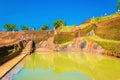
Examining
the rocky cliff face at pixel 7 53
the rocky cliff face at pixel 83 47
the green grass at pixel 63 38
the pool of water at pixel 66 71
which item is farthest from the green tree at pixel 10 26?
the pool of water at pixel 66 71

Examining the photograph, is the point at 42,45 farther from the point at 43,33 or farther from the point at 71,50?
the point at 71,50

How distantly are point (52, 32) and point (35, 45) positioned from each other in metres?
9.57

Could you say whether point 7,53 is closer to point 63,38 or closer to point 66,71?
point 66,71

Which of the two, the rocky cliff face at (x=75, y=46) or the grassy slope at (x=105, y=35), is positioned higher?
the grassy slope at (x=105, y=35)

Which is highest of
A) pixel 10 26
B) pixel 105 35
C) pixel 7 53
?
pixel 10 26

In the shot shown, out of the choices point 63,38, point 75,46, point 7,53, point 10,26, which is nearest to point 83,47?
point 75,46

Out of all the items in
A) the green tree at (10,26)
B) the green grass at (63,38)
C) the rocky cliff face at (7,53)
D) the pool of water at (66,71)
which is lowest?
the pool of water at (66,71)

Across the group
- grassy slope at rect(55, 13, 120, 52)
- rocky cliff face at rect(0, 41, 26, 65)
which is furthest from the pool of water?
grassy slope at rect(55, 13, 120, 52)

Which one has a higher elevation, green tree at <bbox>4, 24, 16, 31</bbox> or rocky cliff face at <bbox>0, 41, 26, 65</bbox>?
green tree at <bbox>4, 24, 16, 31</bbox>

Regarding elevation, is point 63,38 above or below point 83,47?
above

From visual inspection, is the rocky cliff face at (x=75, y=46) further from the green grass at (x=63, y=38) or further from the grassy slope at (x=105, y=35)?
the green grass at (x=63, y=38)

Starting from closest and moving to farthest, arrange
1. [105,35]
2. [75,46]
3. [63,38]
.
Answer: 1. [105,35]
2. [75,46]
3. [63,38]

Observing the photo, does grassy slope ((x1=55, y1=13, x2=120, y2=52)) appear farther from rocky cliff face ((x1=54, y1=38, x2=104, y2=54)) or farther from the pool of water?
the pool of water

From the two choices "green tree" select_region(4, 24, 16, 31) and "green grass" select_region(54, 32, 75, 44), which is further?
"green tree" select_region(4, 24, 16, 31)
